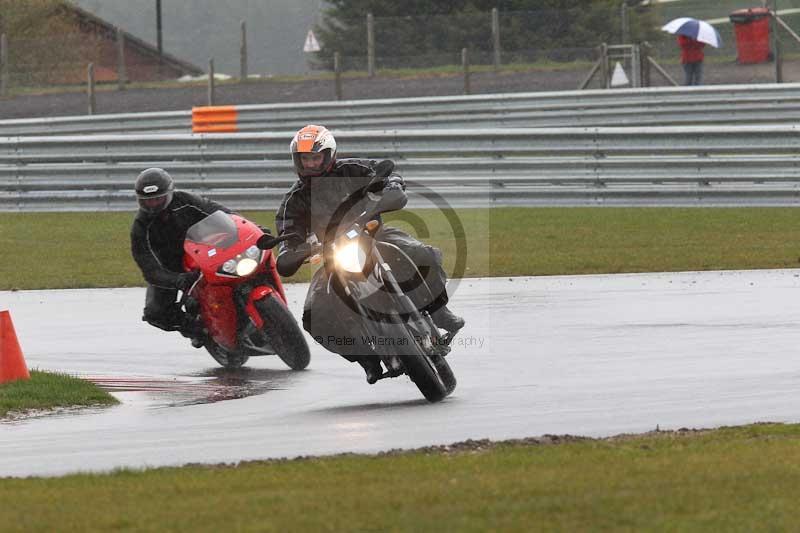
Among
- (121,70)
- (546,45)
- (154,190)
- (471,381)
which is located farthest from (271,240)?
(121,70)

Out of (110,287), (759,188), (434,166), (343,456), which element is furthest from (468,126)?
(343,456)

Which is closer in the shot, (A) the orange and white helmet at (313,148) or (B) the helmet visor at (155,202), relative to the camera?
(A) the orange and white helmet at (313,148)

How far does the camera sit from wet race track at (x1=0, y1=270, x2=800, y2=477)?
325 inches

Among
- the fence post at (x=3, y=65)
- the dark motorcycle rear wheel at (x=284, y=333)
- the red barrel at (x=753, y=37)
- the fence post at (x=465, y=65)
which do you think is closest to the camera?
the dark motorcycle rear wheel at (x=284, y=333)

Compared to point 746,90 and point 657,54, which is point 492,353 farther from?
point 657,54

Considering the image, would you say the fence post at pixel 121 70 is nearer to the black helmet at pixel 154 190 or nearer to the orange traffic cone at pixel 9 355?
the black helmet at pixel 154 190

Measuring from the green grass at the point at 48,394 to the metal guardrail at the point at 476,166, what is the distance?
11638mm

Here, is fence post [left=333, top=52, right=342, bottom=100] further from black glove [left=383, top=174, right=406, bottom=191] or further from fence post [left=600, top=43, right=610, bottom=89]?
black glove [left=383, top=174, right=406, bottom=191]

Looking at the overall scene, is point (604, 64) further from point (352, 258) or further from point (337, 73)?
point (352, 258)

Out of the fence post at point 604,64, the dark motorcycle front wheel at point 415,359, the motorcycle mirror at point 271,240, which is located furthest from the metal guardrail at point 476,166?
the dark motorcycle front wheel at point 415,359

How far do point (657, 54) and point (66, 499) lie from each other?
95.0 feet

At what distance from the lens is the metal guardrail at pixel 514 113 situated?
2625 cm

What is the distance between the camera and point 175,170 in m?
22.6

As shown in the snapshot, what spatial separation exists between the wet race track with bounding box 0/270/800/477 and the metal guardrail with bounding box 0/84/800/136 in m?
11.9
